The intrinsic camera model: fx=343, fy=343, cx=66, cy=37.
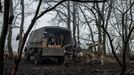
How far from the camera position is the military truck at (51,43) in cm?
2791

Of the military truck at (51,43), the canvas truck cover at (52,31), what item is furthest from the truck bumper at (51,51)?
the canvas truck cover at (52,31)

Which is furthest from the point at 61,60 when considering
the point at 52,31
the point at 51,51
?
the point at 52,31

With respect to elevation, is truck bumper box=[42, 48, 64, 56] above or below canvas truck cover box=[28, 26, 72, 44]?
below

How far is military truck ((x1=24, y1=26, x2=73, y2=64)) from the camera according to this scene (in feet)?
91.6

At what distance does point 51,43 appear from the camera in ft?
92.5

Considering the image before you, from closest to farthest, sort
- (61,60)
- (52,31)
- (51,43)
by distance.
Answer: (51,43) < (52,31) < (61,60)

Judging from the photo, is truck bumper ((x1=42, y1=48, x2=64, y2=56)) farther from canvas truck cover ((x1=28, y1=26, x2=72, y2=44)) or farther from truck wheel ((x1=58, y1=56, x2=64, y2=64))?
truck wheel ((x1=58, y1=56, x2=64, y2=64))

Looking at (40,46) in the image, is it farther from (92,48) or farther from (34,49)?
(92,48)

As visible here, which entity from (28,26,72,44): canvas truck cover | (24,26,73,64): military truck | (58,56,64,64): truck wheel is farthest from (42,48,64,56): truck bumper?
(58,56,64,64): truck wheel

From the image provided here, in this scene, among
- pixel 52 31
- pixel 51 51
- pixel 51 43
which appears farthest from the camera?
pixel 52 31

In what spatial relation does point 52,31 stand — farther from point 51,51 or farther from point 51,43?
point 51,51

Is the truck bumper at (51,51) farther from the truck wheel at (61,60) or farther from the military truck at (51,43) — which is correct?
the truck wheel at (61,60)

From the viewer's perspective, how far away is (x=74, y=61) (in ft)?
99.6

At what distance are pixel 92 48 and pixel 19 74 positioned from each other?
13421mm
